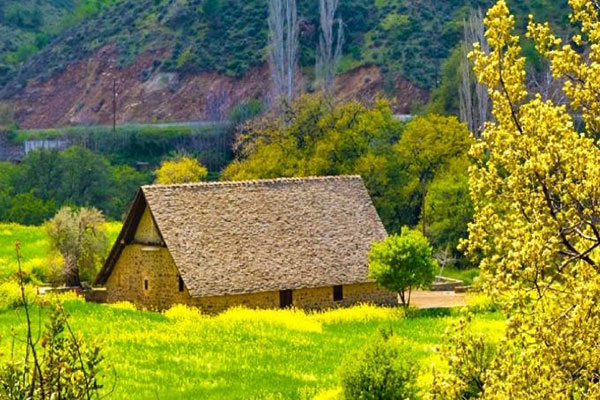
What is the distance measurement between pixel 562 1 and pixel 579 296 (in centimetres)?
9910

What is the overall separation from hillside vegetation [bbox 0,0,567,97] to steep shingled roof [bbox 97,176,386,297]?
6066cm

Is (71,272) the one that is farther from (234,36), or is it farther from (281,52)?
(234,36)

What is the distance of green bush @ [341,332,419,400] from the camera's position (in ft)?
64.1

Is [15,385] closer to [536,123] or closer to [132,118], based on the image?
[536,123]

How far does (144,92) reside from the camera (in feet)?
379

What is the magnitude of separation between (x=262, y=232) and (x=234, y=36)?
77.4 meters

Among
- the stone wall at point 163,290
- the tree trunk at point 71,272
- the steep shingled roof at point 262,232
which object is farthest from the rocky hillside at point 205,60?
the stone wall at point 163,290

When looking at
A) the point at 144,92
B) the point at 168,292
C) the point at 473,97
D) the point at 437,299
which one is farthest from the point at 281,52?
the point at 168,292

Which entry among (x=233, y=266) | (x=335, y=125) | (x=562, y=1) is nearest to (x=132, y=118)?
(x=562, y=1)

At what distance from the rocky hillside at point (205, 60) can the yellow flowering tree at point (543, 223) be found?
92.7 metres

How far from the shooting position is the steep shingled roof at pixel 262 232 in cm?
3997

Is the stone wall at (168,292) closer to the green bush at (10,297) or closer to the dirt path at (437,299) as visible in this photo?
the dirt path at (437,299)

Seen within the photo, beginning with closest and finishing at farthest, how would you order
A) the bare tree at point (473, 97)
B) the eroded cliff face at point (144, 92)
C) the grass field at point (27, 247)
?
the grass field at point (27, 247)
the bare tree at point (473, 97)
the eroded cliff face at point (144, 92)

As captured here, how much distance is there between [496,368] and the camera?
35.9ft
